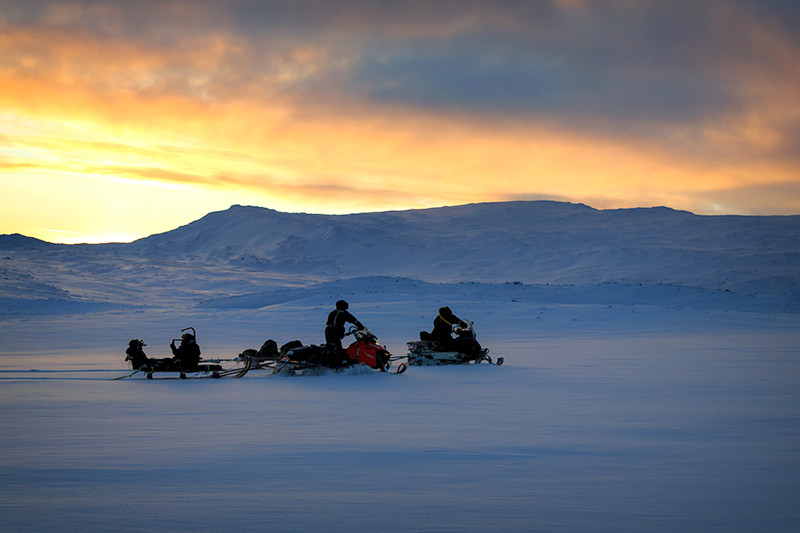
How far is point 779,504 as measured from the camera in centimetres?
532

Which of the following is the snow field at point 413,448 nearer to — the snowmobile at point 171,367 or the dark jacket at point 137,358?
the snowmobile at point 171,367

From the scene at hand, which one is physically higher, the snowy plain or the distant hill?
the distant hill

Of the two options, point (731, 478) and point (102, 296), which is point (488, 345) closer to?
point (731, 478)

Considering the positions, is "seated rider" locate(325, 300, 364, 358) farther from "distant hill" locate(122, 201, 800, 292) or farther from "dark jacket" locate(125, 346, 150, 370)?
"distant hill" locate(122, 201, 800, 292)

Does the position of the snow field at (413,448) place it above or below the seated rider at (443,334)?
below

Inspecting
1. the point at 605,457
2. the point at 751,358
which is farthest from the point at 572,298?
Answer: the point at 605,457

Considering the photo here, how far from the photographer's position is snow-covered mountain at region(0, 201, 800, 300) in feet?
235

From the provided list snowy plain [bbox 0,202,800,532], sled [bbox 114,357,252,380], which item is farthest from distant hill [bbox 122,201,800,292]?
sled [bbox 114,357,252,380]

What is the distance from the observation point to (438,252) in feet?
→ 339

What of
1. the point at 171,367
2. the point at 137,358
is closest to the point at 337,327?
the point at 171,367

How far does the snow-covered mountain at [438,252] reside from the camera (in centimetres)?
7156

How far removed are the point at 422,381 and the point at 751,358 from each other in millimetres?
8498

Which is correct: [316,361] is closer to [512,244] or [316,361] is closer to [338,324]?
[338,324]

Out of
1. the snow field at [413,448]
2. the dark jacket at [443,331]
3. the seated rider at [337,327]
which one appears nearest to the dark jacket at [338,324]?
the seated rider at [337,327]
